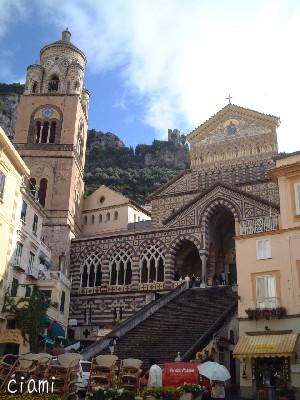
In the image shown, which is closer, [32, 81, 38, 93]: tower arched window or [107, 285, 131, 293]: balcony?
[107, 285, 131, 293]: balcony

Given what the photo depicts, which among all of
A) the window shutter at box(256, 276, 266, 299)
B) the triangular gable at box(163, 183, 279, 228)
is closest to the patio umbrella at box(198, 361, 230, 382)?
the window shutter at box(256, 276, 266, 299)

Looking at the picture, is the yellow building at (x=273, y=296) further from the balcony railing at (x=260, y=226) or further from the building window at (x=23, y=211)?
the building window at (x=23, y=211)

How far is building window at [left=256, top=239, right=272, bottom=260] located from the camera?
64.0 feet

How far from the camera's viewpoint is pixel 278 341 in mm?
17516

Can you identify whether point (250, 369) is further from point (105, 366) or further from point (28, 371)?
Result: point (28, 371)

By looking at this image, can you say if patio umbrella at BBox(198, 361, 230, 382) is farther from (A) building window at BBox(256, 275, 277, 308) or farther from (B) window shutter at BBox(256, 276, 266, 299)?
(B) window shutter at BBox(256, 276, 266, 299)

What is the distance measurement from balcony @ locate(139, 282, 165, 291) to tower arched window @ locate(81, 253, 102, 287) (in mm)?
3585

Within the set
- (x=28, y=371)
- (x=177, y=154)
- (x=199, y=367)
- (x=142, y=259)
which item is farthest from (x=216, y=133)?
(x=177, y=154)

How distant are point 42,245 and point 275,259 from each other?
1667 centimetres

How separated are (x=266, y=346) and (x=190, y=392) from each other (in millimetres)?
6162

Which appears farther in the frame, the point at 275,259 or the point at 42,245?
the point at 42,245

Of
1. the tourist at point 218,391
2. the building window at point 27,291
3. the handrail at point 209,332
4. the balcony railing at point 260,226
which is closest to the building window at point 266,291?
the balcony railing at point 260,226

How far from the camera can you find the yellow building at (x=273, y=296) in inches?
684

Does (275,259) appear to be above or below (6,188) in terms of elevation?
below
